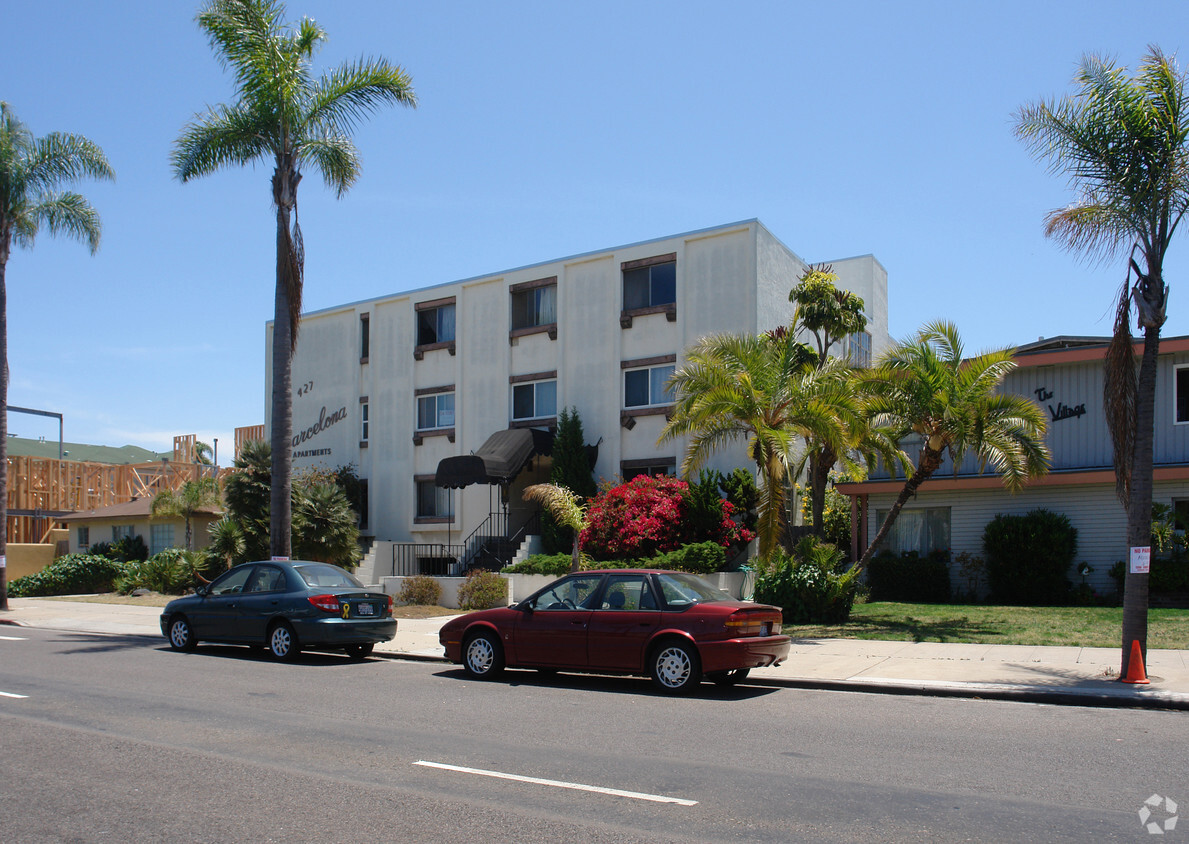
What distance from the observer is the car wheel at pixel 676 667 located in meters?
11.1

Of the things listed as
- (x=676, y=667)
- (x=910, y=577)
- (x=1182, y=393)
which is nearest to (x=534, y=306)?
(x=910, y=577)

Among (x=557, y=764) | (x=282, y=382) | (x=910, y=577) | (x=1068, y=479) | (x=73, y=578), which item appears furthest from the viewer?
(x=73, y=578)

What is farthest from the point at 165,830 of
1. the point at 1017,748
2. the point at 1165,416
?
the point at 1165,416

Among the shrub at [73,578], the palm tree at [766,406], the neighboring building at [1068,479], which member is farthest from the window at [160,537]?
the neighboring building at [1068,479]

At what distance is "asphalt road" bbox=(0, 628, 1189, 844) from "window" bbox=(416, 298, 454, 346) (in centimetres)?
1937

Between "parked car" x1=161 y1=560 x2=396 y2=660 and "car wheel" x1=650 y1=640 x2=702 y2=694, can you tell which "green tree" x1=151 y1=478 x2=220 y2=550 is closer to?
"parked car" x1=161 y1=560 x2=396 y2=660

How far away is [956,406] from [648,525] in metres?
7.67

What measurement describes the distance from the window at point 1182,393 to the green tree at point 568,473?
1342cm

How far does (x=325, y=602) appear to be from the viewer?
14211 millimetres

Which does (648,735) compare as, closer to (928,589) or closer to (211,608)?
(211,608)

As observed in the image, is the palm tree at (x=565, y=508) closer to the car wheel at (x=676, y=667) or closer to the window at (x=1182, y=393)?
the car wheel at (x=676, y=667)

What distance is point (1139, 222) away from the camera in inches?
474

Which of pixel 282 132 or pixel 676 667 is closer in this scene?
pixel 676 667

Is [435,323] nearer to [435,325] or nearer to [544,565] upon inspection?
[435,325]
